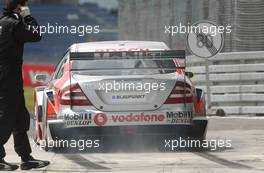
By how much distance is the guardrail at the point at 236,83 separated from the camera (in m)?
15.8

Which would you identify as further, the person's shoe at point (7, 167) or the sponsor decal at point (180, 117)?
the sponsor decal at point (180, 117)

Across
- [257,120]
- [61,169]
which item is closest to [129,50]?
[61,169]

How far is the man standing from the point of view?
26.1ft

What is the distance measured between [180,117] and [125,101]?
69 cm

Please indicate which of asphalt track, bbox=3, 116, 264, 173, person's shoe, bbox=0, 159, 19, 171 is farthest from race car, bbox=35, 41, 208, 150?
person's shoe, bbox=0, 159, 19, 171

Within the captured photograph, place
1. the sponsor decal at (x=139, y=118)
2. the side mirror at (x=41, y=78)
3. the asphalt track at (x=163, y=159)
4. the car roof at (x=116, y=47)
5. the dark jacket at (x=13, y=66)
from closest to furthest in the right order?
the dark jacket at (x=13, y=66) < the asphalt track at (x=163, y=159) < the sponsor decal at (x=139, y=118) < the car roof at (x=116, y=47) < the side mirror at (x=41, y=78)

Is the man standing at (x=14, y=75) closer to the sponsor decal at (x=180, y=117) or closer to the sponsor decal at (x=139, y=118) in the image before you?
the sponsor decal at (x=139, y=118)

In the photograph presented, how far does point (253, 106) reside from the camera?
15.8 m

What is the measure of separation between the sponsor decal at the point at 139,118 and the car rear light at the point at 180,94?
214 millimetres

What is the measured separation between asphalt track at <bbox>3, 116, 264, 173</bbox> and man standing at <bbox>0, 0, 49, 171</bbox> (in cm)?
41

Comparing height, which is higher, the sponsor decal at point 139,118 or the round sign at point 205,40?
the round sign at point 205,40

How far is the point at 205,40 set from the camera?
637 inches

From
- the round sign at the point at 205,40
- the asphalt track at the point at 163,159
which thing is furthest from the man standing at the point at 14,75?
the round sign at the point at 205,40

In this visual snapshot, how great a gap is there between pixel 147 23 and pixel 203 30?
21.0 feet
